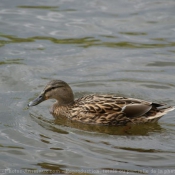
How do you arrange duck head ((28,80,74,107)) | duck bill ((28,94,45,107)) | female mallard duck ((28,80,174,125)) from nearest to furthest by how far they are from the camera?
female mallard duck ((28,80,174,125)) < duck bill ((28,94,45,107)) < duck head ((28,80,74,107))

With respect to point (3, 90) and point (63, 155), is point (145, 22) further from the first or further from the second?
point (63, 155)

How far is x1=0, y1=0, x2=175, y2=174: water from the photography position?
10.9 meters

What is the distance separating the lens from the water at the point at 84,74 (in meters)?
10.9

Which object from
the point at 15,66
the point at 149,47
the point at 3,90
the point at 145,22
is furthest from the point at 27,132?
the point at 145,22

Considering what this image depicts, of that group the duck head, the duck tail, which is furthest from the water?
the duck head

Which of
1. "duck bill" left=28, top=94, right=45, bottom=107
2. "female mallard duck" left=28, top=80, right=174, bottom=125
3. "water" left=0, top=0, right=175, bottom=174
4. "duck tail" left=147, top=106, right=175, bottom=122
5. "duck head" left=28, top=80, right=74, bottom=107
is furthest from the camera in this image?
"duck head" left=28, top=80, right=74, bottom=107

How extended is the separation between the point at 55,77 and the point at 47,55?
→ 154 cm

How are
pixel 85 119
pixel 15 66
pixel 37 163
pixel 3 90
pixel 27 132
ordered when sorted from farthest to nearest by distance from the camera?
pixel 15 66 < pixel 3 90 < pixel 85 119 < pixel 27 132 < pixel 37 163

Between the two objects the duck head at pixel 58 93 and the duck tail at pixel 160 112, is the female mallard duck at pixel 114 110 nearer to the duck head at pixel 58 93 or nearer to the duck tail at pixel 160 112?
the duck tail at pixel 160 112

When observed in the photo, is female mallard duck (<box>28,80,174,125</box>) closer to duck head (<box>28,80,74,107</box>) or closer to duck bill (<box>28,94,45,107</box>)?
duck bill (<box>28,94,45,107</box>)

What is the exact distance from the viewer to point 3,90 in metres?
14.4

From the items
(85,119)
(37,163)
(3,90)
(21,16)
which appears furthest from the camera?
(21,16)

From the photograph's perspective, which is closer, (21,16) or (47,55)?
(47,55)

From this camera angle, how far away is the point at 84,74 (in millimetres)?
15211
